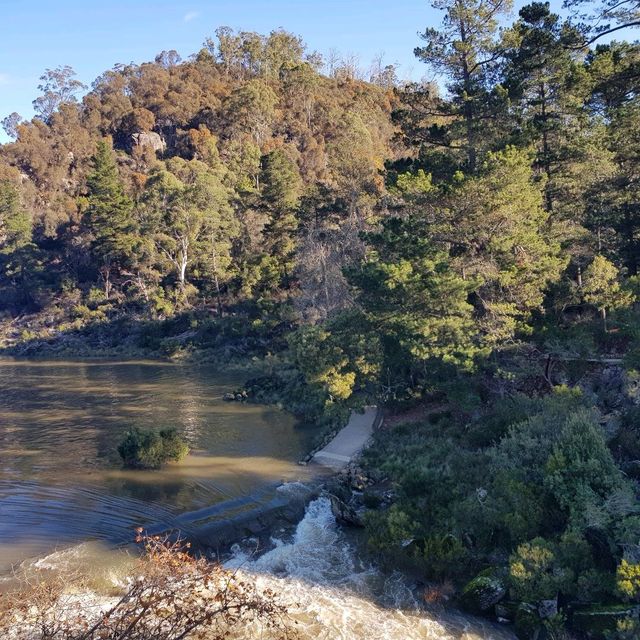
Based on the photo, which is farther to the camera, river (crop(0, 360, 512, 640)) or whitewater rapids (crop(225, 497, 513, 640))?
river (crop(0, 360, 512, 640))

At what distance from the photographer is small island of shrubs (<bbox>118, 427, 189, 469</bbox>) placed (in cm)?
1973

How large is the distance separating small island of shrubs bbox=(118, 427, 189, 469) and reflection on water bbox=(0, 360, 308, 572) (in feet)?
1.41

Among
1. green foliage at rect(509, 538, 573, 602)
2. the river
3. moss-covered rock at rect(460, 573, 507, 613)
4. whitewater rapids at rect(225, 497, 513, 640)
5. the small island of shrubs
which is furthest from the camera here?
the small island of shrubs

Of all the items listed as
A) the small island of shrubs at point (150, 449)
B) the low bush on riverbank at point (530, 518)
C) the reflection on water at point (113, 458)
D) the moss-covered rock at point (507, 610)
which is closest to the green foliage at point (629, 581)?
the low bush on riverbank at point (530, 518)

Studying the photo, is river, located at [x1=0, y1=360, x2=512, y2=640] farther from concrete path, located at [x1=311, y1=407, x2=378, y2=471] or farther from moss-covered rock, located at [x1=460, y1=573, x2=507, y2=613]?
concrete path, located at [x1=311, y1=407, x2=378, y2=471]

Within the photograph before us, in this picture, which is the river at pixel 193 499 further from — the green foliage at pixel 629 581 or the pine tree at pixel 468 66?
the pine tree at pixel 468 66

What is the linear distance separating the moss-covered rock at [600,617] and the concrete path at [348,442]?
396 inches

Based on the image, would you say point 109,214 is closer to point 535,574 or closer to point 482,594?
point 482,594

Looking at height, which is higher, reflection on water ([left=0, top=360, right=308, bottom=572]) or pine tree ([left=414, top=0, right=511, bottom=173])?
pine tree ([left=414, top=0, right=511, bottom=173])

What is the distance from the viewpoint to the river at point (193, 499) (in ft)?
37.6

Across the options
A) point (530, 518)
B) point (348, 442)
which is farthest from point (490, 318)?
point (530, 518)

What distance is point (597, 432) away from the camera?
1378 centimetres

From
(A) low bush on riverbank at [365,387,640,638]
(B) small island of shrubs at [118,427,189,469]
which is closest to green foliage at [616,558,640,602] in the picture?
(A) low bush on riverbank at [365,387,640,638]

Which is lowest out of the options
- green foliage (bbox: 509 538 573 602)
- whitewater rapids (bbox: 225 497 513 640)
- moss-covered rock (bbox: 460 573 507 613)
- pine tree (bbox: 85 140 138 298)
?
whitewater rapids (bbox: 225 497 513 640)
